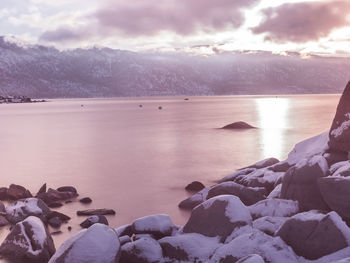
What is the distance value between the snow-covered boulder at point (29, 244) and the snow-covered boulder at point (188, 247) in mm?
3152

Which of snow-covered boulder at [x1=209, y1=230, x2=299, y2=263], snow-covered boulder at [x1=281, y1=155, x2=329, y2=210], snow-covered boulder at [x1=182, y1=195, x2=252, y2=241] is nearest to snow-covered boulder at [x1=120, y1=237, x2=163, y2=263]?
snow-covered boulder at [x1=182, y1=195, x2=252, y2=241]

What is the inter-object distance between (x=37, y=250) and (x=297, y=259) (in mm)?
6652

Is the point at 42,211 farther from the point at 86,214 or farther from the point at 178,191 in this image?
the point at 178,191

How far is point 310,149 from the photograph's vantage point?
19.2 metres

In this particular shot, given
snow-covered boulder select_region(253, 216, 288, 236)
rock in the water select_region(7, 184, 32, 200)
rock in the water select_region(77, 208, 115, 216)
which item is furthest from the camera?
rock in the water select_region(7, 184, 32, 200)

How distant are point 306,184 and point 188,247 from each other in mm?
4328

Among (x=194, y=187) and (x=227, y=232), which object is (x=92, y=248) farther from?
(x=194, y=187)

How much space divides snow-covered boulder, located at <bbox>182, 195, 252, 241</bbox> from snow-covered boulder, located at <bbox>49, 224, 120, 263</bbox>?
91.8 inches

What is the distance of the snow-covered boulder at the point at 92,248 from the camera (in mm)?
9383

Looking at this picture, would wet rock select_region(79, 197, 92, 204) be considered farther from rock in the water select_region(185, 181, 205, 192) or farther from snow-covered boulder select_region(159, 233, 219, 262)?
snow-covered boulder select_region(159, 233, 219, 262)

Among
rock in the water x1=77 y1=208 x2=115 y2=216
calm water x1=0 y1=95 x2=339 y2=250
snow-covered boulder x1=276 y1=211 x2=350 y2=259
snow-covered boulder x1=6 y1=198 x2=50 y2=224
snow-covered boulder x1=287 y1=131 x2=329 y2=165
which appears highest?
snow-covered boulder x1=287 y1=131 x2=329 y2=165

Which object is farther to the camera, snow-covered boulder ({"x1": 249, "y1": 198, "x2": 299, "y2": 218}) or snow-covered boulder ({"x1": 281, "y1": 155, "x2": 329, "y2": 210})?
snow-covered boulder ({"x1": 249, "y1": 198, "x2": 299, "y2": 218})

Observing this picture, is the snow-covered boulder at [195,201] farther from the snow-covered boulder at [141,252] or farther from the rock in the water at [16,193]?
the rock in the water at [16,193]

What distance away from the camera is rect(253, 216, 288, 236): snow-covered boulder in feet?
36.0
